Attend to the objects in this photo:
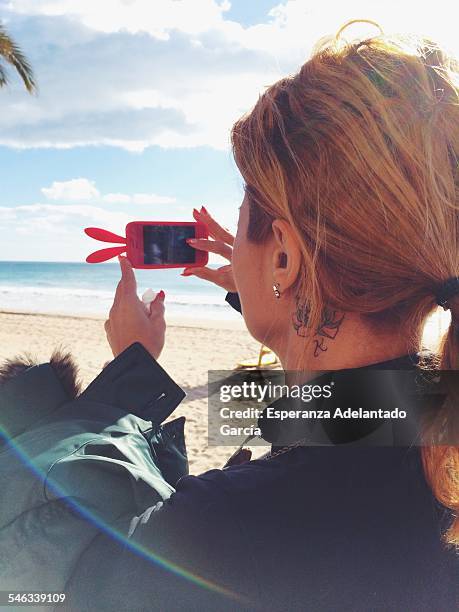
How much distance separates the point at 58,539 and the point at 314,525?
37 centimetres

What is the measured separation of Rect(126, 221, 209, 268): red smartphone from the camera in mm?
1854

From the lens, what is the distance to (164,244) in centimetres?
190

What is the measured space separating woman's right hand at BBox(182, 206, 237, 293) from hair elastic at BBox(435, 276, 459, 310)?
103 centimetres

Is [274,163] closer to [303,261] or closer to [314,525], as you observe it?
[303,261]

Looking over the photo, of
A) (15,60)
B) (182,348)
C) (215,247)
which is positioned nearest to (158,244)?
(215,247)

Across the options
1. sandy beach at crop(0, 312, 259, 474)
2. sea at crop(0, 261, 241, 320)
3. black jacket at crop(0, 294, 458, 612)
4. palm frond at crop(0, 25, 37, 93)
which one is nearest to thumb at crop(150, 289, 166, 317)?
black jacket at crop(0, 294, 458, 612)

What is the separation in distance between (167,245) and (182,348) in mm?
10248

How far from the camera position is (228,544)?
0.78 metres

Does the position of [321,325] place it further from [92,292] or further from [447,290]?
[92,292]

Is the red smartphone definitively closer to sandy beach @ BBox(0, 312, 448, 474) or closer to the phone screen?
the phone screen

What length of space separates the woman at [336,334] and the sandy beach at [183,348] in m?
3.41

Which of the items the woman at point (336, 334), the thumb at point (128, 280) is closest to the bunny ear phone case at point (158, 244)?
the thumb at point (128, 280)

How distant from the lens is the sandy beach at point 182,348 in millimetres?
5887

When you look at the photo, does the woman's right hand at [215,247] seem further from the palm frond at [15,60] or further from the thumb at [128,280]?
the palm frond at [15,60]
